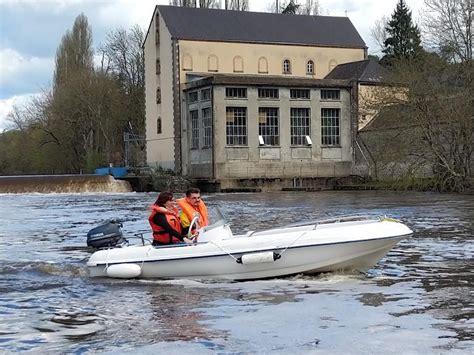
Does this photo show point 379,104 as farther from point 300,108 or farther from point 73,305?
point 73,305

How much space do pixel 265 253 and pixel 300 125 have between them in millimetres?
42265

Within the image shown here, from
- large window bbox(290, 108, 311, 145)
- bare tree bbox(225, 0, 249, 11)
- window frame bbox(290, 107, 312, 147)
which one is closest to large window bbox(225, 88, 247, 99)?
window frame bbox(290, 107, 312, 147)

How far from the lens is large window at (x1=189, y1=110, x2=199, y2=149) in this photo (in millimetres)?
53562

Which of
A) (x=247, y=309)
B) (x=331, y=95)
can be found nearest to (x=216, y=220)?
(x=247, y=309)

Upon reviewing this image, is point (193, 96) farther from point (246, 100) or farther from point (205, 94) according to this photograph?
point (246, 100)

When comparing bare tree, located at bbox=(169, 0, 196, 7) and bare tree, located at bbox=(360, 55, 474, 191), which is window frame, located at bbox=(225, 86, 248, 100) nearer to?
bare tree, located at bbox=(360, 55, 474, 191)

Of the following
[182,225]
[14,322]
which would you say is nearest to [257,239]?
[182,225]

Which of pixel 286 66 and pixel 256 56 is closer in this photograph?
pixel 256 56

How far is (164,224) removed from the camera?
39.4 feet

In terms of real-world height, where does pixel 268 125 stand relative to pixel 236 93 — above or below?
below

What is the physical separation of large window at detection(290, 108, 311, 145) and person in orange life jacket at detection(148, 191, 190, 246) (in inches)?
1608

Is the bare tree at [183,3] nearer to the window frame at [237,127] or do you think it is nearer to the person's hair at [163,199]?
the window frame at [237,127]

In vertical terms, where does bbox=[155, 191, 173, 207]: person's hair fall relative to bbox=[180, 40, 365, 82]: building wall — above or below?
below

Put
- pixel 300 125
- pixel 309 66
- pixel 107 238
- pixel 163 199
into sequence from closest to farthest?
pixel 163 199, pixel 107 238, pixel 300 125, pixel 309 66
